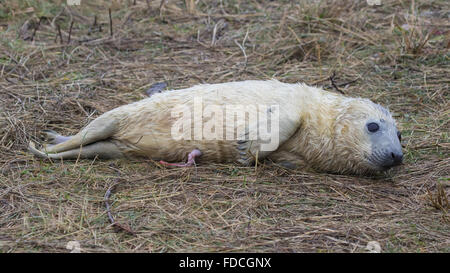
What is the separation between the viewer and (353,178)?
4.48 m

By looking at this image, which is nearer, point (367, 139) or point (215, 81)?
point (367, 139)

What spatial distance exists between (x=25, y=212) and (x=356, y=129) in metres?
2.54

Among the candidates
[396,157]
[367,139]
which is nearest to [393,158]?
[396,157]

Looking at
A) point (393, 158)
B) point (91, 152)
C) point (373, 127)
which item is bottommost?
point (91, 152)

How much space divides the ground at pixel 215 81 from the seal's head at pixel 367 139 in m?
0.15

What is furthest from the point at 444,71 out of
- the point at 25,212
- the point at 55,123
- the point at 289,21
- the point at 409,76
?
the point at 25,212

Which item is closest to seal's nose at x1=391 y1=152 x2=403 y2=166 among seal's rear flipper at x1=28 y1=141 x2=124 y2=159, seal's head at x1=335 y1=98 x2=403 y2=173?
seal's head at x1=335 y1=98 x2=403 y2=173

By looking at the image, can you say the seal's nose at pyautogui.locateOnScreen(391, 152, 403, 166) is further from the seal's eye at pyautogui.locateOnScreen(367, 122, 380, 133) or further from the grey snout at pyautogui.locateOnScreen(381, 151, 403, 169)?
the seal's eye at pyautogui.locateOnScreen(367, 122, 380, 133)

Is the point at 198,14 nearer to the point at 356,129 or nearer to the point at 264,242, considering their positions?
the point at 356,129

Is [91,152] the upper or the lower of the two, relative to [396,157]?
lower

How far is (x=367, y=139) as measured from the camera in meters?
4.43

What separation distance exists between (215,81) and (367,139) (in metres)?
2.28

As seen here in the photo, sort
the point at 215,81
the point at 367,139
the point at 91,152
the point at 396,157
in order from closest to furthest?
the point at 396,157 < the point at 367,139 < the point at 91,152 < the point at 215,81

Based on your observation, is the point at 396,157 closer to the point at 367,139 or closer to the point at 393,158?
the point at 393,158
